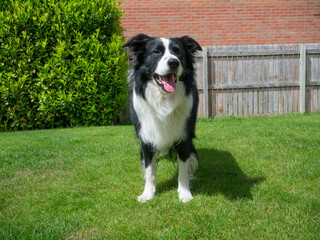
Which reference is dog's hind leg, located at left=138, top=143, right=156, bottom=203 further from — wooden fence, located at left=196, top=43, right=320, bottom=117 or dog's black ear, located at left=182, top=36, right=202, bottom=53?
wooden fence, located at left=196, top=43, right=320, bottom=117

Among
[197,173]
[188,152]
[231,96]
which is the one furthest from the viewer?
[231,96]

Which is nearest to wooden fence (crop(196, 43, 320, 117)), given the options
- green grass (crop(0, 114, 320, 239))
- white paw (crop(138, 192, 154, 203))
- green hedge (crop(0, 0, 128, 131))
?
green hedge (crop(0, 0, 128, 131))

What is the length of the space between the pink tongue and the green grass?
42.2 inches

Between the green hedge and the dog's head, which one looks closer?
the dog's head

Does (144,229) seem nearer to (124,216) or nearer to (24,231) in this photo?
(124,216)

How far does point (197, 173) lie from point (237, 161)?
0.68 metres

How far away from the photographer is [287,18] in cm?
910

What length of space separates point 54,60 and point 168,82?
15.1ft

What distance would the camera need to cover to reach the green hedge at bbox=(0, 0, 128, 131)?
6.38 meters

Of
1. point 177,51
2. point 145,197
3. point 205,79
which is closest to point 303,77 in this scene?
point 205,79

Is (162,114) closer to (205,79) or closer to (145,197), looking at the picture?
(145,197)

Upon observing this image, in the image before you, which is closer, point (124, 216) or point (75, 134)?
point (124, 216)

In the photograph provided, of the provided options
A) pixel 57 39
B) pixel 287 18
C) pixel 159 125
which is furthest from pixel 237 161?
pixel 287 18

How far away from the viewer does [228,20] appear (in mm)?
8961
